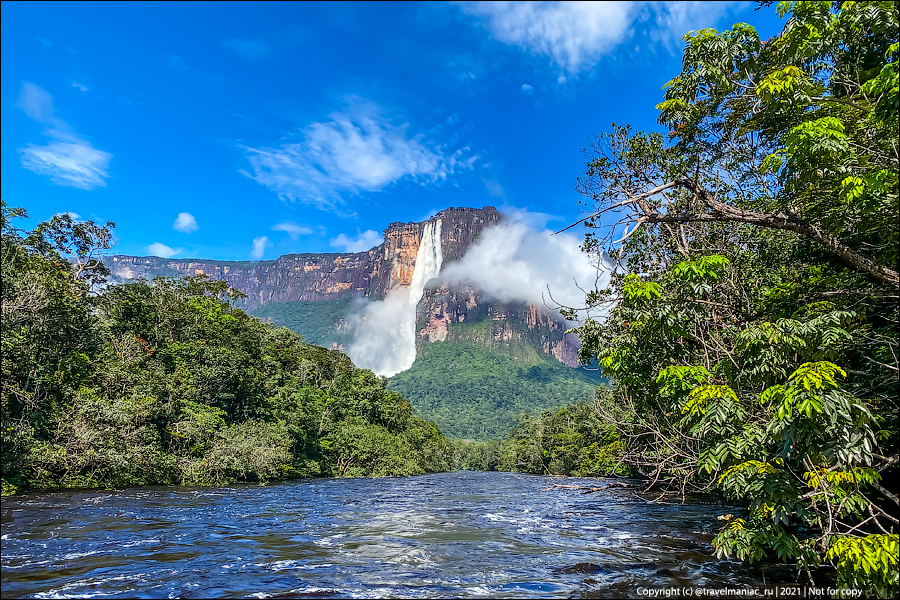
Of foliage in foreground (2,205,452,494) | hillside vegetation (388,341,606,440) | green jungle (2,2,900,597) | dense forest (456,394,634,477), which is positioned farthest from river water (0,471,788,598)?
hillside vegetation (388,341,606,440)

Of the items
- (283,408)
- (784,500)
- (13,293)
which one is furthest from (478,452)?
(784,500)

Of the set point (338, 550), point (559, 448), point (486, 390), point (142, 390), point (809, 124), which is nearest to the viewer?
point (809, 124)

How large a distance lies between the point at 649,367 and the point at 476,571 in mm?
5449

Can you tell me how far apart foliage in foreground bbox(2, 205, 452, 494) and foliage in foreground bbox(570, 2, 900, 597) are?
22.9 meters

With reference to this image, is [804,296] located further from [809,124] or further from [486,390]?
[486,390]

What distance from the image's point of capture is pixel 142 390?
27.4 metres

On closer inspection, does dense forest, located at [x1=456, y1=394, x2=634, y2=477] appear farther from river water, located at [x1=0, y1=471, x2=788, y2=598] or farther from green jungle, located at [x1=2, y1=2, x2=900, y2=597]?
river water, located at [x1=0, y1=471, x2=788, y2=598]

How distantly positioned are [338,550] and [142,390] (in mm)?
21066

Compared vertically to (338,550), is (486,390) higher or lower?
higher

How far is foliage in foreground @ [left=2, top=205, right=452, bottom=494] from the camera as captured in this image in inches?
818

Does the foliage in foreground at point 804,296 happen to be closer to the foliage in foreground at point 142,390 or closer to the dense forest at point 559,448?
the foliage in foreground at point 142,390

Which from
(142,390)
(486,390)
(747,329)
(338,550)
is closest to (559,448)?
(142,390)

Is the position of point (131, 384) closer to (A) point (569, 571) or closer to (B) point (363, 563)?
(B) point (363, 563)

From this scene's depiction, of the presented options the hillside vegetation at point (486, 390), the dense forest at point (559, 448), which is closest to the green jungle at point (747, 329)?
the dense forest at point (559, 448)
